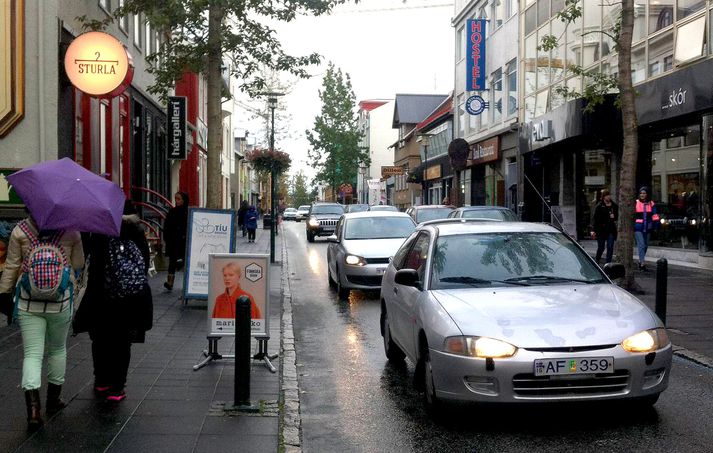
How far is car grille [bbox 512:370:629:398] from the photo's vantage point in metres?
5.84

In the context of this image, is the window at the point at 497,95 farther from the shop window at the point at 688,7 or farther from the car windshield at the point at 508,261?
the car windshield at the point at 508,261

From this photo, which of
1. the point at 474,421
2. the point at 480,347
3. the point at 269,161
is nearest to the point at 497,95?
the point at 269,161

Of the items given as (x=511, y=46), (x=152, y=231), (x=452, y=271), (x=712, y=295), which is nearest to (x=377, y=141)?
(x=511, y=46)

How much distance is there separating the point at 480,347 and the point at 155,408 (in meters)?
2.63

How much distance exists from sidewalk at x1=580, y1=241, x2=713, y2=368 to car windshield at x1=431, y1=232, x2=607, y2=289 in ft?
7.42

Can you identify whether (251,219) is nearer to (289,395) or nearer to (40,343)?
(289,395)

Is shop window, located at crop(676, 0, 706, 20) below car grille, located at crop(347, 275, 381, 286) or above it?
above

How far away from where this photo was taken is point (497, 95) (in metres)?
37.0

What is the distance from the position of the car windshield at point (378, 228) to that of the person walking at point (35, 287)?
10.3 m

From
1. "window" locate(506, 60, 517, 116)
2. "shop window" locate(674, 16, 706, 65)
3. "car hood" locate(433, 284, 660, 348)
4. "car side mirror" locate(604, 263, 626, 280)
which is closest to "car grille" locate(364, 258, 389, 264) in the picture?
"car side mirror" locate(604, 263, 626, 280)

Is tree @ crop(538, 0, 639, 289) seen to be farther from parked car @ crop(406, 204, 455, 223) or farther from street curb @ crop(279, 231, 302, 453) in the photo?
parked car @ crop(406, 204, 455, 223)

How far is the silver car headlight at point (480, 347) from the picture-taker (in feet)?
19.3

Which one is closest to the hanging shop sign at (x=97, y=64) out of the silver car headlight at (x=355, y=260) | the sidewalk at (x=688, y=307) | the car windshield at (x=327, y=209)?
the silver car headlight at (x=355, y=260)

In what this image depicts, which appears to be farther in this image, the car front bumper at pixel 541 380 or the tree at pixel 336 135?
the tree at pixel 336 135
